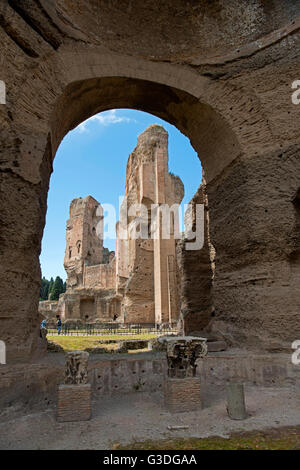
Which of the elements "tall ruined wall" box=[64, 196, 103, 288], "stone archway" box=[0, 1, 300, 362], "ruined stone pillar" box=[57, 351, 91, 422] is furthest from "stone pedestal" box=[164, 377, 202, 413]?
"tall ruined wall" box=[64, 196, 103, 288]

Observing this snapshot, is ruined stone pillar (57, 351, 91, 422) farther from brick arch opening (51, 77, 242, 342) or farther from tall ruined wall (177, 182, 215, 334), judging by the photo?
tall ruined wall (177, 182, 215, 334)

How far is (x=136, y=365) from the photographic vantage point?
4844 millimetres

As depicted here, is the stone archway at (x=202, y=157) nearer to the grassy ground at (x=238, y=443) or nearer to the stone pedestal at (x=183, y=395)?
the stone pedestal at (x=183, y=395)

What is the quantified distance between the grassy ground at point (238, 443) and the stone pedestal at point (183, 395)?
2.75 ft

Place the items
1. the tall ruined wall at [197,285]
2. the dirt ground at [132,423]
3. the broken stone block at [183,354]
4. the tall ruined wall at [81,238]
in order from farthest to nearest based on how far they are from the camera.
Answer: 1. the tall ruined wall at [81,238]
2. the tall ruined wall at [197,285]
3. the broken stone block at [183,354]
4. the dirt ground at [132,423]

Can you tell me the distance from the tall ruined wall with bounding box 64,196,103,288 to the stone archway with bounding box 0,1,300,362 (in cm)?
2570

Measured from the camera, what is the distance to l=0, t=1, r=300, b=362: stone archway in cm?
465

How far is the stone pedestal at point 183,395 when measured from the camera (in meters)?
3.80

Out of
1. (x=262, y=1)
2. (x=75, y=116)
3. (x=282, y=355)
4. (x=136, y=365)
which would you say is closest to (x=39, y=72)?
(x=75, y=116)

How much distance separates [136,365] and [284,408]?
2.23m

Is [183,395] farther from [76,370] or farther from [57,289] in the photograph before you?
[57,289]

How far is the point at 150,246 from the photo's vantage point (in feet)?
64.6

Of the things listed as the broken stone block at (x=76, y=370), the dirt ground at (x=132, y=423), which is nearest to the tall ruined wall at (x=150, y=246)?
the dirt ground at (x=132, y=423)

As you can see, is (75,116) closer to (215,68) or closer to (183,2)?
(215,68)
